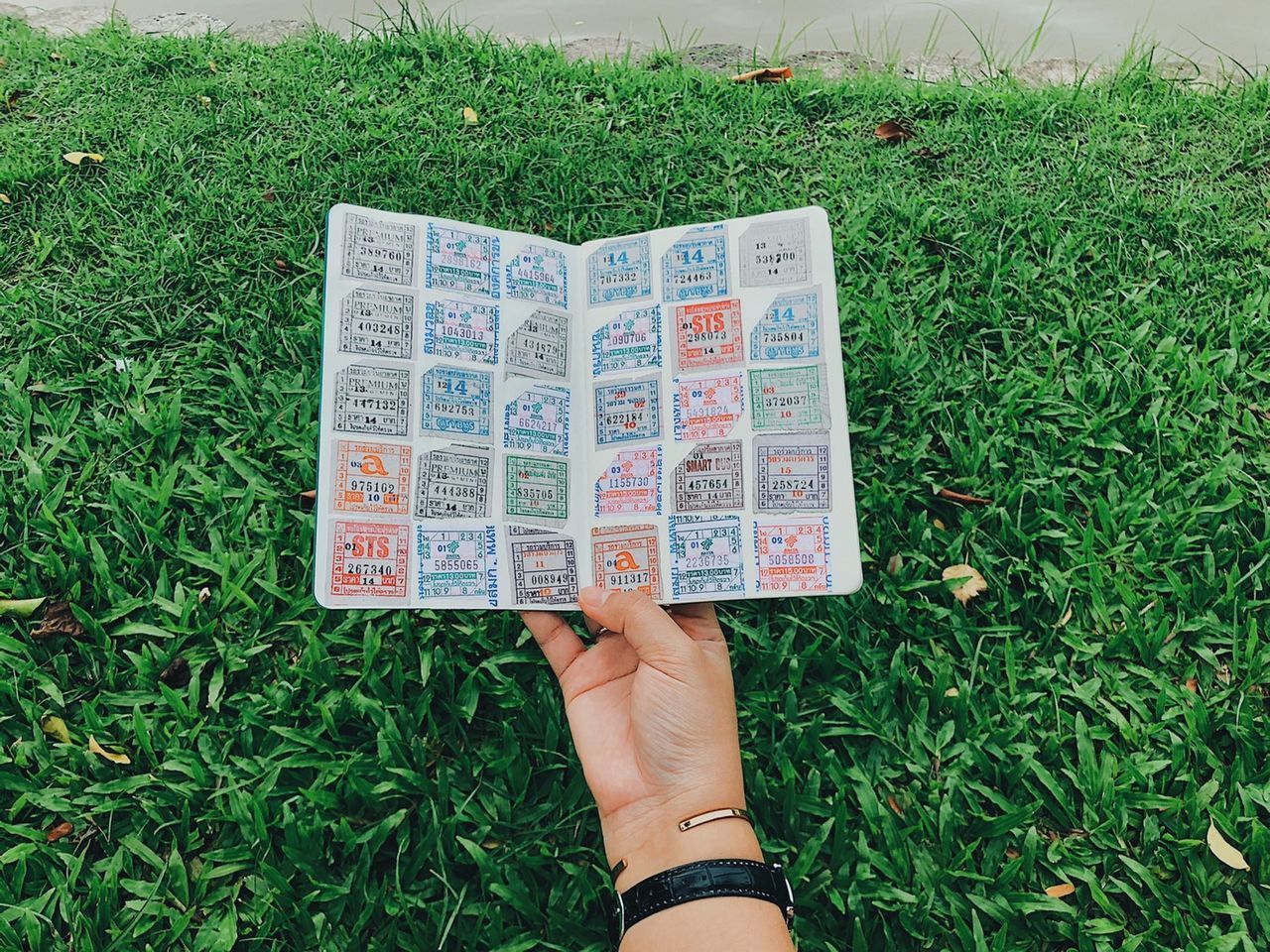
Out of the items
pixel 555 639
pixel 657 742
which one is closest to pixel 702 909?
pixel 657 742

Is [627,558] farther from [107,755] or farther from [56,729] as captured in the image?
[56,729]

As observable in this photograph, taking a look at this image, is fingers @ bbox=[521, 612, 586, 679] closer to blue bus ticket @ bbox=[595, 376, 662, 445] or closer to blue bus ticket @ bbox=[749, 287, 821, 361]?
blue bus ticket @ bbox=[595, 376, 662, 445]

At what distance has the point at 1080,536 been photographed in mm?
2109

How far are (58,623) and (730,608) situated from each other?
1.47 m

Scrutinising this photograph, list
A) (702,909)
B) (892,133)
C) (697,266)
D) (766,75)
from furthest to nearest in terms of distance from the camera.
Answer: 1. (766,75)
2. (892,133)
3. (697,266)
4. (702,909)

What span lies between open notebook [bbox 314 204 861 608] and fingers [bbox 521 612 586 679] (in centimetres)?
8

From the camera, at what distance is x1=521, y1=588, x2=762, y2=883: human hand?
143 cm

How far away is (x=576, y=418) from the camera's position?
1802mm

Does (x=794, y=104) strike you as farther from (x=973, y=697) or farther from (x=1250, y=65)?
(x=973, y=697)

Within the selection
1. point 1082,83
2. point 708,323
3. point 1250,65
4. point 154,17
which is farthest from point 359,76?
point 1250,65

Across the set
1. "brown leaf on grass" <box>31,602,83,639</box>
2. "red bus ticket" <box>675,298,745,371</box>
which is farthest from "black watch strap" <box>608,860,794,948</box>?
"brown leaf on grass" <box>31,602,83,639</box>

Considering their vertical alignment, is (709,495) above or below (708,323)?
below

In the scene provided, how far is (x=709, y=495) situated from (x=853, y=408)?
2.55 ft

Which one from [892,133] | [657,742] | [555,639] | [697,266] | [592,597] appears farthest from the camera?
[892,133]
